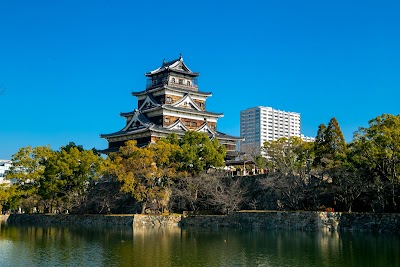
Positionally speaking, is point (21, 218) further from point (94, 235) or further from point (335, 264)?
point (335, 264)

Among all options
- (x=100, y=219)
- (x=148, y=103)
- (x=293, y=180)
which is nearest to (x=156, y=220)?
(x=100, y=219)

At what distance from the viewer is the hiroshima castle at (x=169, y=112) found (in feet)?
170

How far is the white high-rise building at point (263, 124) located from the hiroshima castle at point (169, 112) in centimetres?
8011

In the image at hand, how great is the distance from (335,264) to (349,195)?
16.9 meters

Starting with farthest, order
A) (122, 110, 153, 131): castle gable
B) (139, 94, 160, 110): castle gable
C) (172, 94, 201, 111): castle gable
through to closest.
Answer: (139, 94, 160, 110): castle gable
(172, 94, 201, 111): castle gable
(122, 110, 153, 131): castle gable

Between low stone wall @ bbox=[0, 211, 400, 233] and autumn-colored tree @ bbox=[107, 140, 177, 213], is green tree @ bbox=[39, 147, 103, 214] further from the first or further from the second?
autumn-colored tree @ bbox=[107, 140, 177, 213]

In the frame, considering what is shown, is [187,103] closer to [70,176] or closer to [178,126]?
[178,126]

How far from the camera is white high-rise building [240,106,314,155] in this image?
137 metres

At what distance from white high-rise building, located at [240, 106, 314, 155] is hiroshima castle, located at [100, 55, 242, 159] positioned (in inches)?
3154

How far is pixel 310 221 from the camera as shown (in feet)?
112

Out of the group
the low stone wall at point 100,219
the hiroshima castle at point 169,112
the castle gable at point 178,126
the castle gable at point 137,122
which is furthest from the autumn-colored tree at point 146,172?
the castle gable at point 137,122

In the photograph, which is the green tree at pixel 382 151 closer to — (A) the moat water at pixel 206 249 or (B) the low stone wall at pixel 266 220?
(B) the low stone wall at pixel 266 220

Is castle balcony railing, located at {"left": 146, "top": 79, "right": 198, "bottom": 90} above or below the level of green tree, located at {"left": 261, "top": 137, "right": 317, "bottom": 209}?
above

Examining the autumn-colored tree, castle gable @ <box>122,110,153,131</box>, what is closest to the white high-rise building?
castle gable @ <box>122,110,153,131</box>
